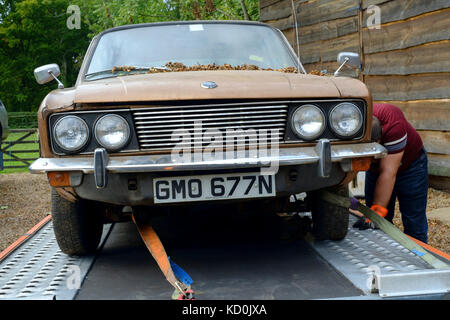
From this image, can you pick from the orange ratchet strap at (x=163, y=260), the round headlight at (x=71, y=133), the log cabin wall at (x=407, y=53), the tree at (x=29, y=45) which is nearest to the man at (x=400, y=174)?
the orange ratchet strap at (x=163, y=260)

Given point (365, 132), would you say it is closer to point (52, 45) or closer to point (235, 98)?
point (235, 98)

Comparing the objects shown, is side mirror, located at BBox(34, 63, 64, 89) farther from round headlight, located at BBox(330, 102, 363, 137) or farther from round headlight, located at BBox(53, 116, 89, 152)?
round headlight, located at BBox(330, 102, 363, 137)

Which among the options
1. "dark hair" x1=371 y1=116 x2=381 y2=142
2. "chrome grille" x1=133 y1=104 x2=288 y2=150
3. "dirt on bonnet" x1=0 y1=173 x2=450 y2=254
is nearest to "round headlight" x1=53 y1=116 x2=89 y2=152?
"chrome grille" x1=133 y1=104 x2=288 y2=150

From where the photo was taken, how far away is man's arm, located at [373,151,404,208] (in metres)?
3.82

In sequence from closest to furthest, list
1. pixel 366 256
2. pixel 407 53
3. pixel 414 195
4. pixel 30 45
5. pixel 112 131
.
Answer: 1. pixel 112 131
2. pixel 366 256
3. pixel 414 195
4. pixel 407 53
5. pixel 30 45

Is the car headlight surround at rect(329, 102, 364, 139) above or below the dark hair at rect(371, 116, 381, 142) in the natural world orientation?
above

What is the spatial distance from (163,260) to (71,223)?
0.78 m

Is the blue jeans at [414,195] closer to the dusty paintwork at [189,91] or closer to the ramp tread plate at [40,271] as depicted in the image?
the dusty paintwork at [189,91]

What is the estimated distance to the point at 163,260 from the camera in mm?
2770

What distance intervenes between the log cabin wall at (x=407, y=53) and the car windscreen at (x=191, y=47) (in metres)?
3.28

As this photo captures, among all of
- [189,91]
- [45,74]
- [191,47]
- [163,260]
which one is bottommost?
[163,260]

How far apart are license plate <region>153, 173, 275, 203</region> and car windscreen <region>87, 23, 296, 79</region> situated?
118 centimetres

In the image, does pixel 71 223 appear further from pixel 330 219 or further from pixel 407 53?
pixel 407 53

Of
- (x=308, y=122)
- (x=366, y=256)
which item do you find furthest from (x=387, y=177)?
(x=308, y=122)
